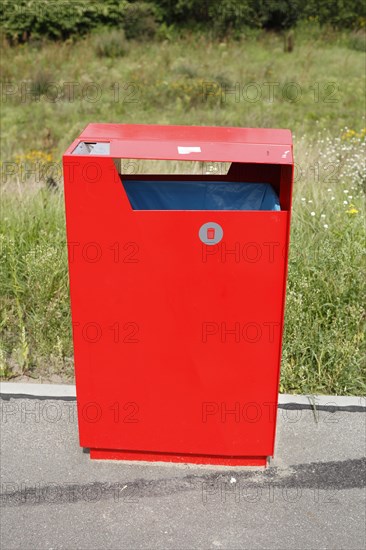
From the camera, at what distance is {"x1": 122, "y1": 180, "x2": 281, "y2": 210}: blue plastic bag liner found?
10.2 feet

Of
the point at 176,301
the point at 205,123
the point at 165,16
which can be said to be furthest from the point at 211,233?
the point at 165,16

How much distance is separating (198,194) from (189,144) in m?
0.36

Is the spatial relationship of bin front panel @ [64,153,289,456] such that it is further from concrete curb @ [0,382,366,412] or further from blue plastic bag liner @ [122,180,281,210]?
concrete curb @ [0,382,366,412]

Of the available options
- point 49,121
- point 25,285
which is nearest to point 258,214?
point 25,285

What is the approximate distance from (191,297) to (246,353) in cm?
35

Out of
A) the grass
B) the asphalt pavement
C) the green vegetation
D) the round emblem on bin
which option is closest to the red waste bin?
the round emblem on bin

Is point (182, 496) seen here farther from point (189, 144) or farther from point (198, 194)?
point (189, 144)

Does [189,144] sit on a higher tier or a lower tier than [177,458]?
higher

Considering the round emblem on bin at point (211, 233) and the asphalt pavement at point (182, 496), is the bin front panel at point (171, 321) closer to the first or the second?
the round emblem on bin at point (211, 233)

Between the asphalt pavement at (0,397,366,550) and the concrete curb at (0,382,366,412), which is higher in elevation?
the concrete curb at (0,382,366,412)

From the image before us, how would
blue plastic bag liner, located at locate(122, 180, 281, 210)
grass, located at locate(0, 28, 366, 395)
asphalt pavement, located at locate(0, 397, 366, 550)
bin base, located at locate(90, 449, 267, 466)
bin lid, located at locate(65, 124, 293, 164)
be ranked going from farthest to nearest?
grass, located at locate(0, 28, 366, 395)
bin base, located at locate(90, 449, 267, 466)
blue plastic bag liner, located at locate(122, 180, 281, 210)
asphalt pavement, located at locate(0, 397, 366, 550)
bin lid, located at locate(65, 124, 293, 164)

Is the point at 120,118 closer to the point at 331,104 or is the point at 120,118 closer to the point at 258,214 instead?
the point at 331,104

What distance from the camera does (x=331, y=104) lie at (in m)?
11.3

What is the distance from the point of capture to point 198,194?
10.3 ft
